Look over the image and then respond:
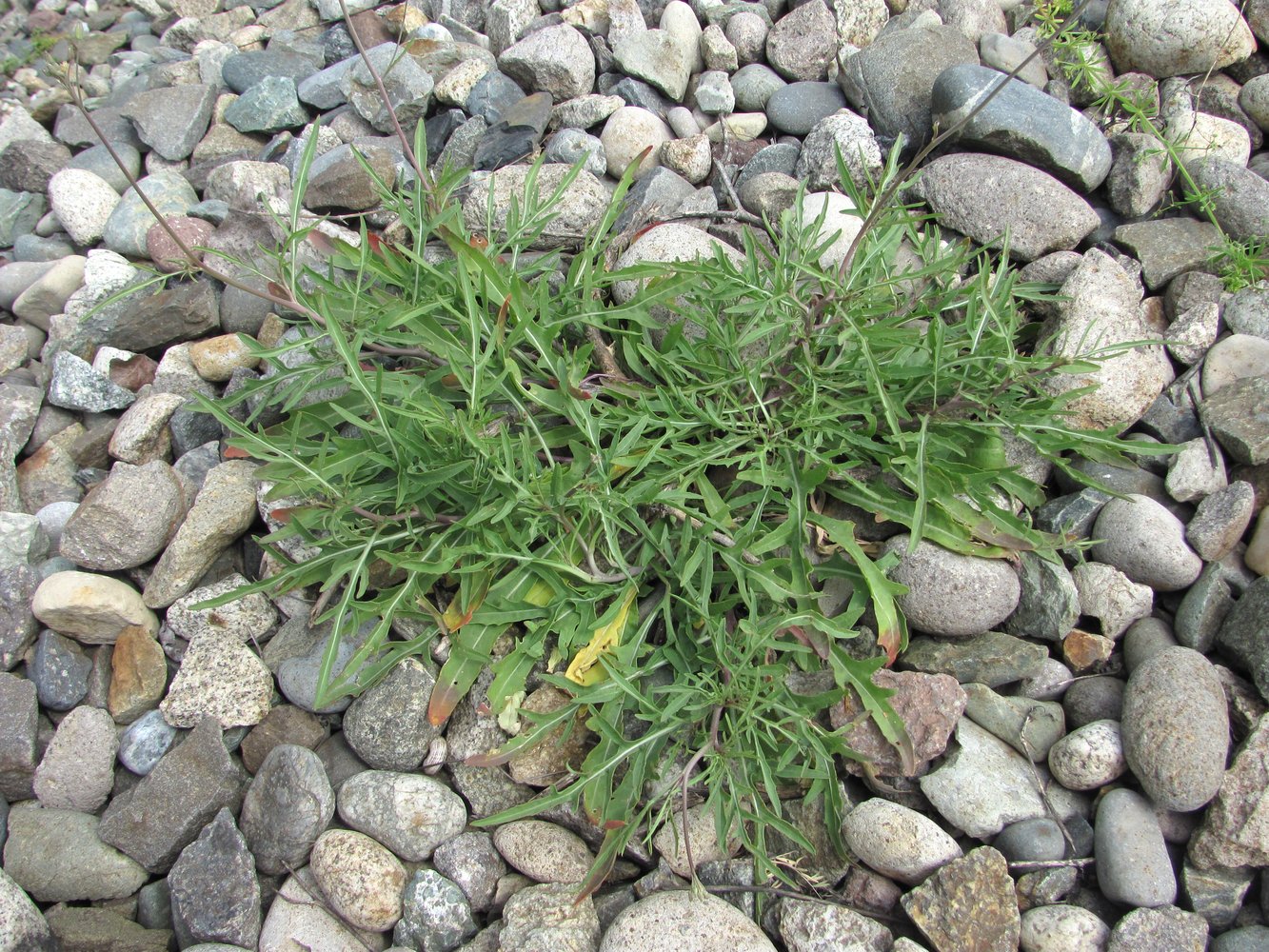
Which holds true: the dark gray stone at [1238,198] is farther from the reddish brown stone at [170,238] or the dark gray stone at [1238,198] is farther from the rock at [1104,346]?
the reddish brown stone at [170,238]

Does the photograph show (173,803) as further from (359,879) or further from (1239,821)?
(1239,821)

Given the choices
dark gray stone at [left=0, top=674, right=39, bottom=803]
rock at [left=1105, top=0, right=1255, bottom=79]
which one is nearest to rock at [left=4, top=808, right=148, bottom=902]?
dark gray stone at [left=0, top=674, right=39, bottom=803]

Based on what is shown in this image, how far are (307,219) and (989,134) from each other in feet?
9.01

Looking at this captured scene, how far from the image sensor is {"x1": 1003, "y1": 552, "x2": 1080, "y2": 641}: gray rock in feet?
8.45

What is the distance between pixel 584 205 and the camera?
3.48m

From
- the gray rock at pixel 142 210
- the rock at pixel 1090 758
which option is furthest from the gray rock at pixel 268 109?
the rock at pixel 1090 758

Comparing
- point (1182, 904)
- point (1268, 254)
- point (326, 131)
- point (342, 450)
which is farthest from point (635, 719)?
point (326, 131)

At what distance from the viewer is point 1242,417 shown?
275 cm

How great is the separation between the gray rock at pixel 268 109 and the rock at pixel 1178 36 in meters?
3.85

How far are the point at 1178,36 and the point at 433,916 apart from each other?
428 cm

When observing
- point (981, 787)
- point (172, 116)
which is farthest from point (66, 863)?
point (172, 116)

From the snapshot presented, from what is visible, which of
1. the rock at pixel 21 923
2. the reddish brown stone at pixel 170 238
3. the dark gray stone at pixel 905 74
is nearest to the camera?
the rock at pixel 21 923

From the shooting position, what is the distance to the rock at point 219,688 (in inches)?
Result: 105

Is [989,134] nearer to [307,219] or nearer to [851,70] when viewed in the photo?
[851,70]
